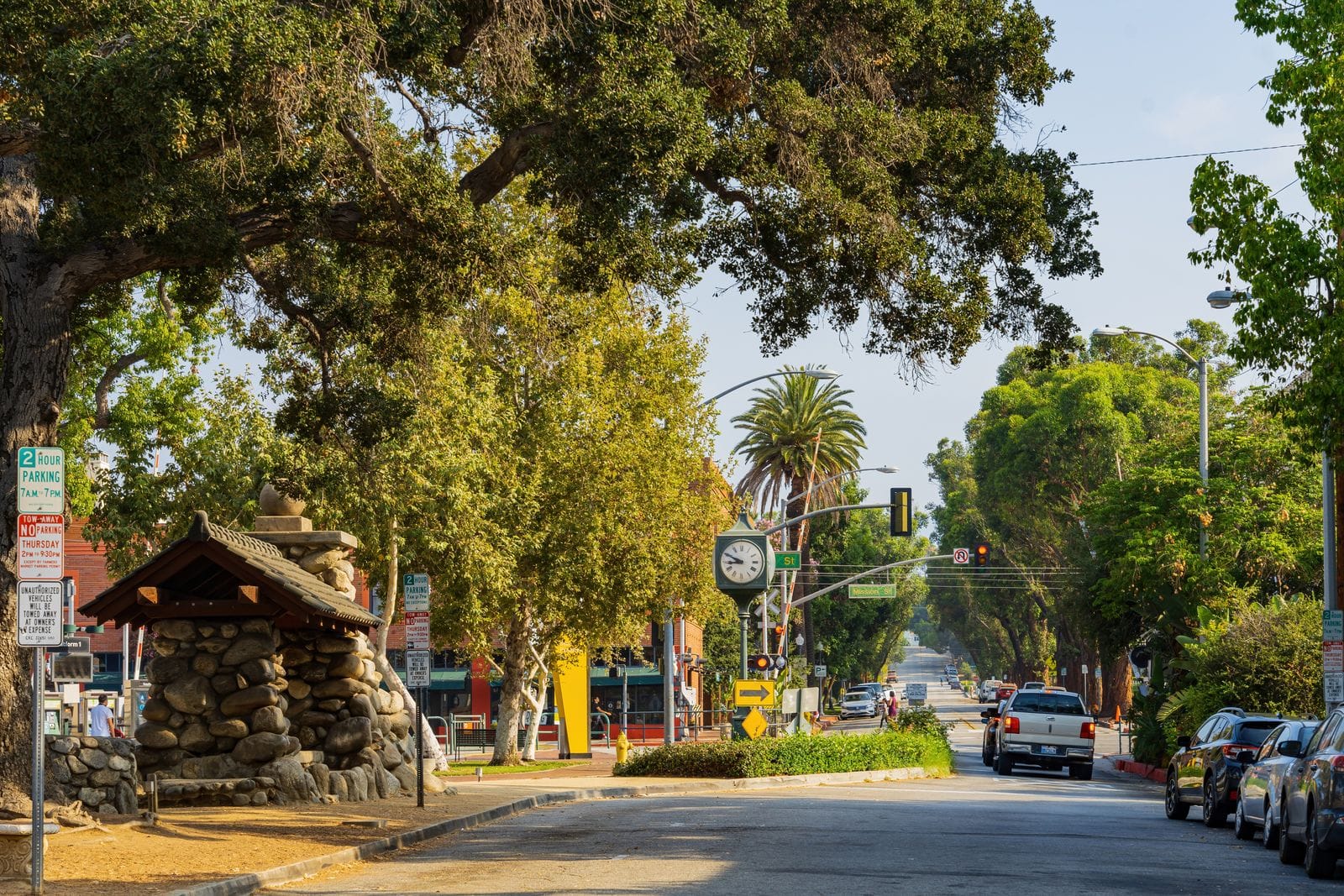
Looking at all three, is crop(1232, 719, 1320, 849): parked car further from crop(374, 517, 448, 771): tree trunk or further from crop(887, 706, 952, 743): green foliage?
crop(887, 706, 952, 743): green foliage

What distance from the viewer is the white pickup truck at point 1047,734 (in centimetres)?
3462

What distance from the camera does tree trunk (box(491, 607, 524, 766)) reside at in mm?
40000

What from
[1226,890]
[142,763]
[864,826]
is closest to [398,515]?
[142,763]

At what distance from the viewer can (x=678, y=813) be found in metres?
20.9

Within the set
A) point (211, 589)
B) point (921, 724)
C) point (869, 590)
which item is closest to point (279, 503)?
point (211, 589)

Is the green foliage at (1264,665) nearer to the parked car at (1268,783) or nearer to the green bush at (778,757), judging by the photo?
the green bush at (778,757)

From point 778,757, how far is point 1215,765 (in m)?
10.2

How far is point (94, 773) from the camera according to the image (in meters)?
17.5

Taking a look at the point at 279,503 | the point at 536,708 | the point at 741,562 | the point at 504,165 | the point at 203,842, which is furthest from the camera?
the point at 536,708

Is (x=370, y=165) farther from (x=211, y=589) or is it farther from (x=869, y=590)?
(x=869, y=590)

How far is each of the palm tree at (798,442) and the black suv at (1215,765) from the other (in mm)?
43304

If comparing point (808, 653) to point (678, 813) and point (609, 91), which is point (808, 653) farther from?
point (609, 91)

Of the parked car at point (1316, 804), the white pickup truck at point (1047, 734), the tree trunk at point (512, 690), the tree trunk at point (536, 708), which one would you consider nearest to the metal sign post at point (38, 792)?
the parked car at point (1316, 804)

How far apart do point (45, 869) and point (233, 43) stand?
266 inches
